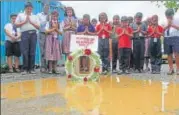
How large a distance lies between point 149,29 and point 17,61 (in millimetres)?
3934

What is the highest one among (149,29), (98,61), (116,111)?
(149,29)

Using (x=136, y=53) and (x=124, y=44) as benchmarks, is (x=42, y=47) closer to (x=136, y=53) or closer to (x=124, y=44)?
(x=124, y=44)

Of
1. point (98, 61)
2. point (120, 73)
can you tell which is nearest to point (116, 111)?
point (98, 61)

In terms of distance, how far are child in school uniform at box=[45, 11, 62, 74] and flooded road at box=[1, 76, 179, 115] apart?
184 cm

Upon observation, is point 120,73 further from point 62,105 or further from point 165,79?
point 62,105

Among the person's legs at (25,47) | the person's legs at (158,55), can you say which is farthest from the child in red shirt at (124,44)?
the person's legs at (25,47)

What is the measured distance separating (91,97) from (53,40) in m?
4.85

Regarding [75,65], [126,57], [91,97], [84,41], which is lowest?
[91,97]

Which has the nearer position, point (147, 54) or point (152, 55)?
point (152, 55)

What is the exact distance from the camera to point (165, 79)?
10727 mm

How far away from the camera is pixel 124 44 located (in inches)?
496

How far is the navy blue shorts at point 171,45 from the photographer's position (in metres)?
12.2

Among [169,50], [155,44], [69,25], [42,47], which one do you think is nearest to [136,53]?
[155,44]

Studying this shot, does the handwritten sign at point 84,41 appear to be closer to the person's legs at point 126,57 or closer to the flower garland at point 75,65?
the flower garland at point 75,65
